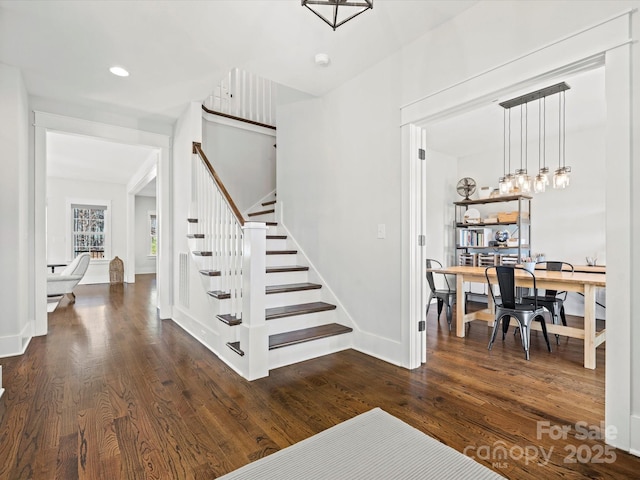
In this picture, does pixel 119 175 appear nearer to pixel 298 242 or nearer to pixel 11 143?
pixel 11 143

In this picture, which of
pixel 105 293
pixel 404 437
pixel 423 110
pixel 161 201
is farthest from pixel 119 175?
pixel 404 437

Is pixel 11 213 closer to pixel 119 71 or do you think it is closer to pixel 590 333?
pixel 119 71

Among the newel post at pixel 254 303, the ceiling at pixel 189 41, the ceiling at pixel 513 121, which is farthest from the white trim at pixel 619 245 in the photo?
the newel post at pixel 254 303

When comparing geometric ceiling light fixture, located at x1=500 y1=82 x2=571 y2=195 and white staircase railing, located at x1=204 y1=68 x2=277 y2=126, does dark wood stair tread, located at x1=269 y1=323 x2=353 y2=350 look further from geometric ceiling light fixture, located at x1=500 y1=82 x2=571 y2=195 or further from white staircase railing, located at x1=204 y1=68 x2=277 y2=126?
white staircase railing, located at x1=204 y1=68 x2=277 y2=126

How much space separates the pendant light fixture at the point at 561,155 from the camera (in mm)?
3986

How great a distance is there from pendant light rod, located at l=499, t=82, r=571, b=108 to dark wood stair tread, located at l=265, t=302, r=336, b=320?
10.2 feet

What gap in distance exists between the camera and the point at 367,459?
160 cm

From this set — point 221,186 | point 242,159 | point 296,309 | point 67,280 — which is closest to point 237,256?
point 221,186

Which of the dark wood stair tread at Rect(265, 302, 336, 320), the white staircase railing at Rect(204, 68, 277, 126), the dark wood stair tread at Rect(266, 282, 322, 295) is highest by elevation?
the white staircase railing at Rect(204, 68, 277, 126)

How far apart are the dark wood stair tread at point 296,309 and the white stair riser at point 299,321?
5 centimetres

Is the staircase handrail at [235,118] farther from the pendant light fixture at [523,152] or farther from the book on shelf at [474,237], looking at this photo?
the book on shelf at [474,237]

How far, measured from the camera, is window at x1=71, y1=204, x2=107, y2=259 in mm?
8570

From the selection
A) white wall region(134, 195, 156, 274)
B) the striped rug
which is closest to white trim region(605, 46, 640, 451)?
the striped rug

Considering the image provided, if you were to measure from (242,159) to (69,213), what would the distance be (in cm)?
600
